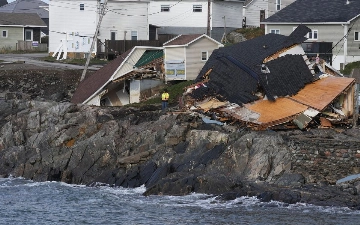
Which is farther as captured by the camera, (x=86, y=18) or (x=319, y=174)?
(x=86, y=18)

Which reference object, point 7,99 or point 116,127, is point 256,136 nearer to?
point 116,127

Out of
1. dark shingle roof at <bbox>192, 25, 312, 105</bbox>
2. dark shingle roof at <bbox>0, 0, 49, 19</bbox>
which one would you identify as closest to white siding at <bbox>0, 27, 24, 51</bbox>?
dark shingle roof at <bbox>0, 0, 49, 19</bbox>

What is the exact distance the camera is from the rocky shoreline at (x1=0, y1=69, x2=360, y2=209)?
120 ft

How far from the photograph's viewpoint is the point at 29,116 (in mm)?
47469

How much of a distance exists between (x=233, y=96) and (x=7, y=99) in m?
15.1

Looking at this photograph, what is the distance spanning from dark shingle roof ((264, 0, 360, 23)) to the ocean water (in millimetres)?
24460

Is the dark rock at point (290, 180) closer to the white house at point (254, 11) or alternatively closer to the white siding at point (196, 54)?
the white siding at point (196, 54)

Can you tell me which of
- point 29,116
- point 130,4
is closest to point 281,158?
point 29,116

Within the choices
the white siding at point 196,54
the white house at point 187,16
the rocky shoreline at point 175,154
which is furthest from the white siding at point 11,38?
the rocky shoreline at point 175,154

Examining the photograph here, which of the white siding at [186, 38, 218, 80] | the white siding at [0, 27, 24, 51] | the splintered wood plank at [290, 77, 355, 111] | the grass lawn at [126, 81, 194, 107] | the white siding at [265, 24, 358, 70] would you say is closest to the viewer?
the splintered wood plank at [290, 77, 355, 111]

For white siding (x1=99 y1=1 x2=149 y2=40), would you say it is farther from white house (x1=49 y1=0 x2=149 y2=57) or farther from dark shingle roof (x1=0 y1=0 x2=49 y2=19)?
dark shingle roof (x1=0 y1=0 x2=49 y2=19)

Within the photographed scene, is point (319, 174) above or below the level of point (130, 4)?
below

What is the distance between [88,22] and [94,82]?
14798mm

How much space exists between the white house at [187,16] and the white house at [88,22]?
14.3 feet
